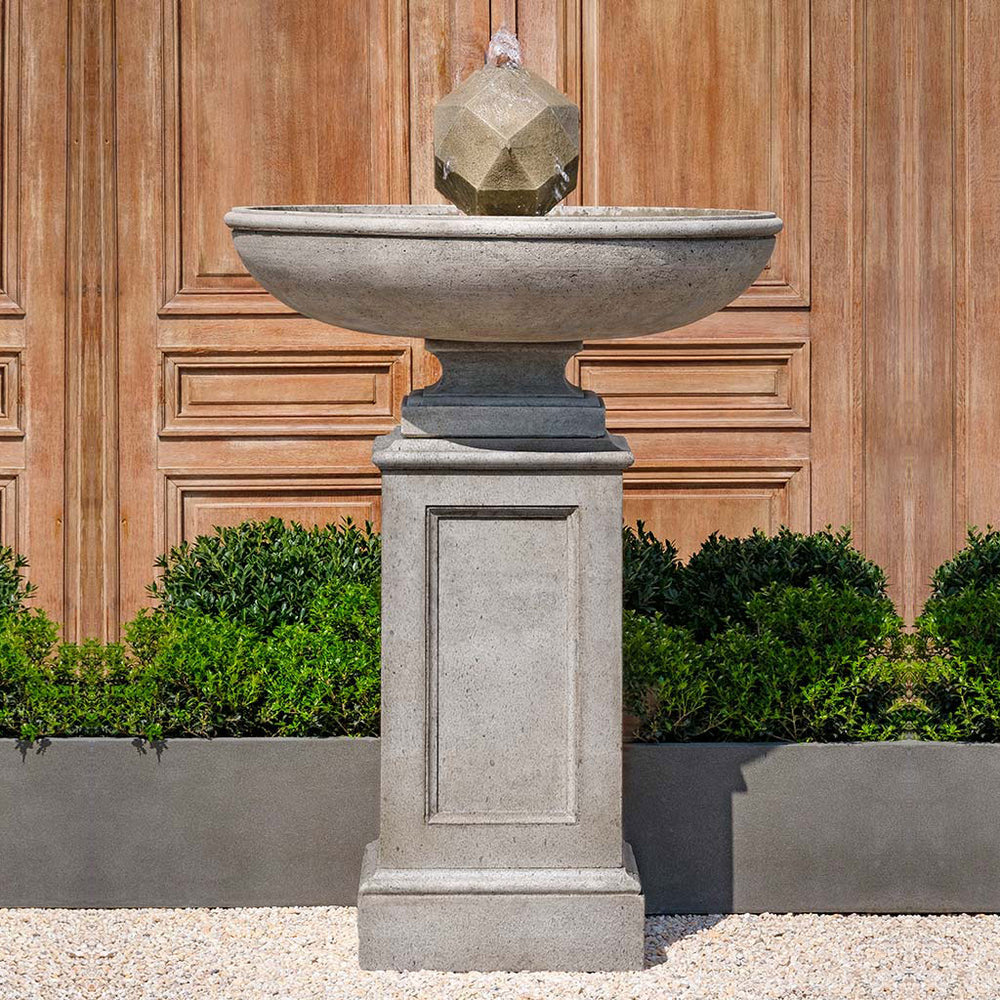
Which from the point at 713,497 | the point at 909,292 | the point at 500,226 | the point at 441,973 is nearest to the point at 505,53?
the point at 500,226

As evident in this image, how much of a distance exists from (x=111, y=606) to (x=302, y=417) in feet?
3.26

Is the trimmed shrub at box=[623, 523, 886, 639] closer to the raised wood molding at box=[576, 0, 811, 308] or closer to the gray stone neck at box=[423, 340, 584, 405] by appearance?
the gray stone neck at box=[423, 340, 584, 405]

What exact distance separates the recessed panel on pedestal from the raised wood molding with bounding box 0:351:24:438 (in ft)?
9.41

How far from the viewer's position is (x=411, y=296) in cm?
352

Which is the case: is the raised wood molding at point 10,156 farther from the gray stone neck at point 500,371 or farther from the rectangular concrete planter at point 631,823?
the gray stone neck at point 500,371

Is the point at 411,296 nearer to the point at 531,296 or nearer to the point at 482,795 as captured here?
the point at 531,296

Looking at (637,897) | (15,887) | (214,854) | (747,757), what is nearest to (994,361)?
(747,757)

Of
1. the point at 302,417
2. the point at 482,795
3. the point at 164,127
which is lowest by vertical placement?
the point at 482,795

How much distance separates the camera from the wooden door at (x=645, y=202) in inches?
238

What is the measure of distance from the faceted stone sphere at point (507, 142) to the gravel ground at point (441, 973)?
1.78 meters

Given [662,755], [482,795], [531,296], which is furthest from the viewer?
[662,755]

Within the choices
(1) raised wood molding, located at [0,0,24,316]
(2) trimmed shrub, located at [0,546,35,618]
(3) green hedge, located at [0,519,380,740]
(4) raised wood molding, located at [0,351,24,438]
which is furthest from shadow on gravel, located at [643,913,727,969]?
(1) raised wood molding, located at [0,0,24,316]

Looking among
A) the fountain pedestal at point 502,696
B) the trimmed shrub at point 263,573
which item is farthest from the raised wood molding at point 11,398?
the fountain pedestal at point 502,696

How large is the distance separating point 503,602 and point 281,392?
2531 millimetres
